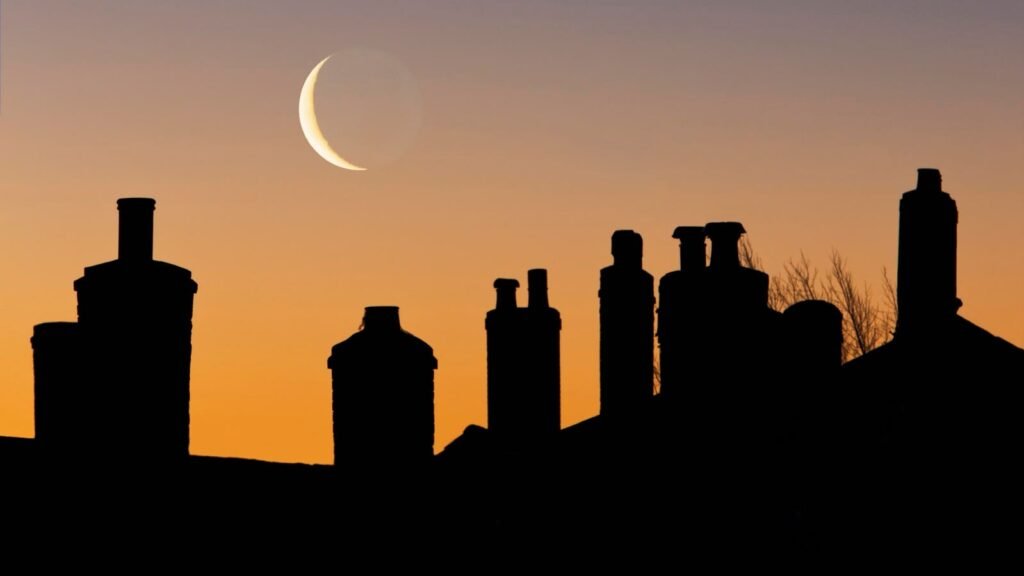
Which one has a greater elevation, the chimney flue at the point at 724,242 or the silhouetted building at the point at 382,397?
the chimney flue at the point at 724,242

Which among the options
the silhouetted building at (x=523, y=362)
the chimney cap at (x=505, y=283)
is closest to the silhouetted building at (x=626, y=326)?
the silhouetted building at (x=523, y=362)

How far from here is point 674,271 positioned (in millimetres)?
21859

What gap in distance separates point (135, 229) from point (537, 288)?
26.6ft

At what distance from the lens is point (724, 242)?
21.2 m

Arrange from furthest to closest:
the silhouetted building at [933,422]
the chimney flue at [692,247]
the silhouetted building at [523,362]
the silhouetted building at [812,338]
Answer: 1. the silhouetted building at [523,362]
2. the chimney flue at [692,247]
3. the silhouetted building at [933,422]
4. the silhouetted building at [812,338]

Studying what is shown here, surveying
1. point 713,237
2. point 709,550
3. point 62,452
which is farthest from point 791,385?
point 62,452

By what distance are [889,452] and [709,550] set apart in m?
1.82

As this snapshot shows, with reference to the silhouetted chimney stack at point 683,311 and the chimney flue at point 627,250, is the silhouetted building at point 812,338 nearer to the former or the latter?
the silhouetted chimney stack at point 683,311

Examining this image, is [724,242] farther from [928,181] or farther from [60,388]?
[60,388]

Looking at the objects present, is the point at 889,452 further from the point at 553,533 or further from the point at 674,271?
the point at 674,271

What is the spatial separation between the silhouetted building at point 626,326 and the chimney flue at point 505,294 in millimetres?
1199

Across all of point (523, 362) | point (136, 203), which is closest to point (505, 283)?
point (523, 362)

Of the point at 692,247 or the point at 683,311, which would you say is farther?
the point at 692,247

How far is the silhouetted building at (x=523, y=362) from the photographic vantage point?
24.1 metres
